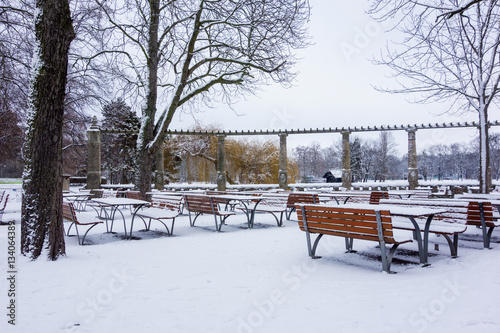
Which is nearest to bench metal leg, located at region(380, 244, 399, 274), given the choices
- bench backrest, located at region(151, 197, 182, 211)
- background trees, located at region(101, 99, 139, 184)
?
bench backrest, located at region(151, 197, 182, 211)

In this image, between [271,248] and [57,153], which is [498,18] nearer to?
[271,248]

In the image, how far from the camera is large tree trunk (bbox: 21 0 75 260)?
5.62m

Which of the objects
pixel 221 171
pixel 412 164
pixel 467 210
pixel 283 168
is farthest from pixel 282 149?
pixel 467 210

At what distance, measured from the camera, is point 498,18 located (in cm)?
951

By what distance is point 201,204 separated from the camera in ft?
31.5

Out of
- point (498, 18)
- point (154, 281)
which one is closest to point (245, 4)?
point (498, 18)

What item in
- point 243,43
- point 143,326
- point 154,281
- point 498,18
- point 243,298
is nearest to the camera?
point 143,326

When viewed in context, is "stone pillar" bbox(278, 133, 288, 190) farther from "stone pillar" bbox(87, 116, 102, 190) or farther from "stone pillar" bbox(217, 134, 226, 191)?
"stone pillar" bbox(87, 116, 102, 190)

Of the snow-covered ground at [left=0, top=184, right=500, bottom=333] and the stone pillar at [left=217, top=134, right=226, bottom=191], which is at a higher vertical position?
the stone pillar at [left=217, top=134, right=226, bottom=191]

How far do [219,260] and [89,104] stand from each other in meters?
11.8

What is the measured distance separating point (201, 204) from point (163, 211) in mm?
1139

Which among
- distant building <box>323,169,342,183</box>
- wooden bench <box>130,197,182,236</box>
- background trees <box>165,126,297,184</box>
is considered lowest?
wooden bench <box>130,197,182,236</box>

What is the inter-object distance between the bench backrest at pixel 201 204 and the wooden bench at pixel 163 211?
1.09 ft

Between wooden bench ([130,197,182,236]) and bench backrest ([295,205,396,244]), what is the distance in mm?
3148
